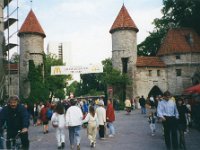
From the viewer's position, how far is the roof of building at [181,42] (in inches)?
2096

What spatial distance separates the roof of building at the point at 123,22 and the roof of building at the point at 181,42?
488cm

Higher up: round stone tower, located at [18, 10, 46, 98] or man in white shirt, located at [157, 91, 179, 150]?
round stone tower, located at [18, 10, 46, 98]

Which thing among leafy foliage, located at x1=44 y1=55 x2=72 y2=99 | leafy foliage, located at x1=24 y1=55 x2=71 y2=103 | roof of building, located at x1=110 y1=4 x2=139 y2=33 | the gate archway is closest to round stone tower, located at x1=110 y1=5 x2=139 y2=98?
roof of building, located at x1=110 y1=4 x2=139 y2=33

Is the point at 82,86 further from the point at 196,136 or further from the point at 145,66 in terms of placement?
the point at 196,136

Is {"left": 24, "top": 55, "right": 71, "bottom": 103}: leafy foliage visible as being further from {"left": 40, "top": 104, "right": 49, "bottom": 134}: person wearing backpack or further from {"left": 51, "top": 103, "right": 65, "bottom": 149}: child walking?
{"left": 51, "top": 103, "right": 65, "bottom": 149}: child walking

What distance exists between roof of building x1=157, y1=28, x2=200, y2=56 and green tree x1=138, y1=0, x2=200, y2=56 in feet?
7.55

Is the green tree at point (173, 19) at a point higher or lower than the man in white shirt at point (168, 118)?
higher

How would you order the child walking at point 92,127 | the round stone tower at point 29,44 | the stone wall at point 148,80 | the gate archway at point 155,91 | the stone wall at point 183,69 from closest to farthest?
the child walking at point 92,127 < the stone wall at point 183,69 < the stone wall at point 148,80 < the gate archway at point 155,91 < the round stone tower at point 29,44

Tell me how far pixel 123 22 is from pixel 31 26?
13.7 m

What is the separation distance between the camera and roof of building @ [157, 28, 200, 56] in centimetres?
5325

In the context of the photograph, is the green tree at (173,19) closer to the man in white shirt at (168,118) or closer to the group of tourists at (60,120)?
the group of tourists at (60,120)

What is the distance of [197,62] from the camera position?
174 feet

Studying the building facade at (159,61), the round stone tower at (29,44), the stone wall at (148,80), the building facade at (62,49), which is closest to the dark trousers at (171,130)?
the building facade at (159,61)

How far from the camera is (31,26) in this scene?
57844mm
